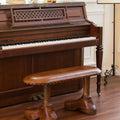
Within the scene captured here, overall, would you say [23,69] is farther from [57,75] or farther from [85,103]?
[85,103]

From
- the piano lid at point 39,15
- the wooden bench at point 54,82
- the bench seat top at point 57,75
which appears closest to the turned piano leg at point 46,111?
the wooden bench at point 54,82

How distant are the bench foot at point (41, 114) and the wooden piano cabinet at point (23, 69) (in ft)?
1.45

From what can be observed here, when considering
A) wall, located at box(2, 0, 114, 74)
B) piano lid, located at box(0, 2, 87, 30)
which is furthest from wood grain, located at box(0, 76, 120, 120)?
piano lid, located at box(0, 2, 87, 30)

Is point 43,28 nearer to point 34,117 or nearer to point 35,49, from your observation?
point 35,49

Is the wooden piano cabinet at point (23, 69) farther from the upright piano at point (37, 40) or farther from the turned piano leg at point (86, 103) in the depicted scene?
the turned piano leg at point (86, 103)

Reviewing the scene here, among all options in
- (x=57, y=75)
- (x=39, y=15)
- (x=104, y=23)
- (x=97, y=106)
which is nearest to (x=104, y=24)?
(x=104, y=23)

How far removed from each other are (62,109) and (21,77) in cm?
64

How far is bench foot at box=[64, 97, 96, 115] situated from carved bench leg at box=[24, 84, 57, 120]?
32 centimetres

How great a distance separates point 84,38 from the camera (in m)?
3.36

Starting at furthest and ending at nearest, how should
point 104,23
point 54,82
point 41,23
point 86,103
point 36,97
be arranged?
point 104,23
point 36,97
point 41,23
point 86,103
point 54,82

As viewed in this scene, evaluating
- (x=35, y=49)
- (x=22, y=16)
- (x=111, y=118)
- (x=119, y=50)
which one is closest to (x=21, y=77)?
(x=35, y=49)

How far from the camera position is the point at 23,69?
3.35 metres

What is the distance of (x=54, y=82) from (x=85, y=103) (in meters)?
0.55

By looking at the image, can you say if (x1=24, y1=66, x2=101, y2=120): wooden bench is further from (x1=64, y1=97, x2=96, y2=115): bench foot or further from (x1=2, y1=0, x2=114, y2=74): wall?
(x1=2, y1=0, x2=114, y2=74): wall
